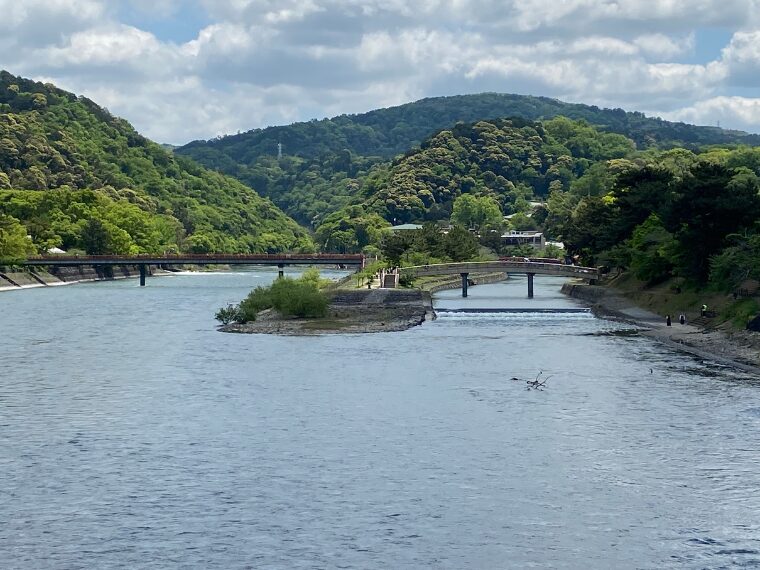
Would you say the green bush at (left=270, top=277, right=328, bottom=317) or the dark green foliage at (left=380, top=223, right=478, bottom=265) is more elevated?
the dark green foliage at (left=380, top=223, right=478, bottom=265)

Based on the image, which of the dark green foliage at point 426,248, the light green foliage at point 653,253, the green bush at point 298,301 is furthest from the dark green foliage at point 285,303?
the dark green foliage at point 426,248

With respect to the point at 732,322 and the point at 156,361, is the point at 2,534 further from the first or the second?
the point at 732,322

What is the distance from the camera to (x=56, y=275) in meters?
161

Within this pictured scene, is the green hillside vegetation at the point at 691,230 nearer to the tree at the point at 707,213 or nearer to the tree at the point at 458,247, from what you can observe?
the tree at the point at 707,213

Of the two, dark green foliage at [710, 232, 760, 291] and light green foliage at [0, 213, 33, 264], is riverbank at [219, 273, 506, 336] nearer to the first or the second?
dark green foliage at [710, 232, 760, 291]

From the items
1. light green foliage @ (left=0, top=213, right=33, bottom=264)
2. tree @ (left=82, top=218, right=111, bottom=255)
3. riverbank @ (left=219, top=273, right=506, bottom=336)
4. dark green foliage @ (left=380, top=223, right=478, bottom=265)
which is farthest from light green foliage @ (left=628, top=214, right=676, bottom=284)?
tree @ (left=82, top=218, right=111, bottom=255)

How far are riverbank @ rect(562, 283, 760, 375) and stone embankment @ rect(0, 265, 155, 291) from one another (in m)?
78.9

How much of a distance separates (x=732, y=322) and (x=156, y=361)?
1444 inches

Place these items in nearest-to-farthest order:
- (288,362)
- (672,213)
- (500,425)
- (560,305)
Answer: (500,425) < (288,362) < (672,213) < (560,305)

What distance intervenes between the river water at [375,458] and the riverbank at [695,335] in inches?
79.0

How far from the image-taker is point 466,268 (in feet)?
411

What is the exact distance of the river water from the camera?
31.2 metres

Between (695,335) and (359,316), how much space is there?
28.5 metres

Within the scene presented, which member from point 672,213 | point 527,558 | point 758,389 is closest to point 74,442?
point 527,558
